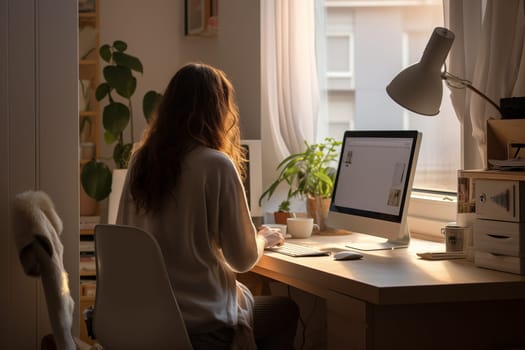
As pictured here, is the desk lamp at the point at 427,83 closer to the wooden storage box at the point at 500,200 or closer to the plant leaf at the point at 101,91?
the wooden storage box at the point at 500,200

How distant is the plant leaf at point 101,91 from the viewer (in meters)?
4.22

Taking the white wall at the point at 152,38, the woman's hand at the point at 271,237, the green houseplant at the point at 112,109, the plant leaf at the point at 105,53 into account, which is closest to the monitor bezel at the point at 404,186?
the woman's hand at the point at 271,237

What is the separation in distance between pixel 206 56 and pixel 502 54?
7.45 feet

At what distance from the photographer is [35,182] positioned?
2.59 m

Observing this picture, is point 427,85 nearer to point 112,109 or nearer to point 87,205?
point 112,109

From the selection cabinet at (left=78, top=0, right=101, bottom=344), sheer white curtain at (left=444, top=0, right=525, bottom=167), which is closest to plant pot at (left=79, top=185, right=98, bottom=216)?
cabinet at (left=78, top=0, right=101, bottom=344)

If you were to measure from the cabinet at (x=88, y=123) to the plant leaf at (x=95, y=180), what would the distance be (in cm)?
26

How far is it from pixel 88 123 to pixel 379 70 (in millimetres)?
1657

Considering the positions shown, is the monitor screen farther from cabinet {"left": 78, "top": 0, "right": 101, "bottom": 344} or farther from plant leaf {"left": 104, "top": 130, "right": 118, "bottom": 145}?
cabinet {"left": 78, "top": 0, "right": 101, "bottom": 344}

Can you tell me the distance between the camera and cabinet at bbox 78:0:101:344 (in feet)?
14.0

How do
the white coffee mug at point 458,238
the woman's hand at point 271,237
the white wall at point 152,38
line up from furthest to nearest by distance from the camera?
the white wall at point 152,38
the woman's hand at point 271,237
the white coffee mug at point 458,238

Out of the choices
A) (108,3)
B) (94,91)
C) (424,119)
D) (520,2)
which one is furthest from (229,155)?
(108,3)

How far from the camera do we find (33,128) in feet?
8.52

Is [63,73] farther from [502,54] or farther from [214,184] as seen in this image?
[502,54]
